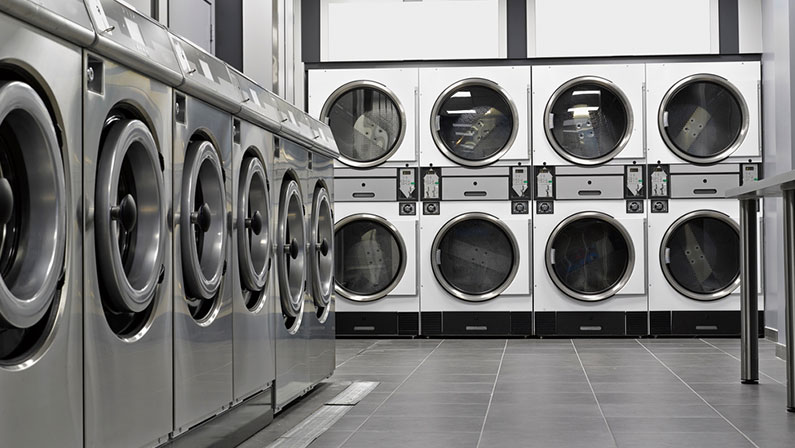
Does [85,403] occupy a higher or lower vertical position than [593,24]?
lower

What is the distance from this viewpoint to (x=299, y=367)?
379cm

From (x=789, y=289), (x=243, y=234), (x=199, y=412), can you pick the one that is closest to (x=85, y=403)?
(x=199, y=412)

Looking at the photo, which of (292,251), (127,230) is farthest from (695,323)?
(127,230)

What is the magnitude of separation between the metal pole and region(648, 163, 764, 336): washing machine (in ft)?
7.35

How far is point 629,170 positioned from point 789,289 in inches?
123

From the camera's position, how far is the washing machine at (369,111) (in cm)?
662

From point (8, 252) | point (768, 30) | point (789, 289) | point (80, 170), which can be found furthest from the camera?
point (768, 30)

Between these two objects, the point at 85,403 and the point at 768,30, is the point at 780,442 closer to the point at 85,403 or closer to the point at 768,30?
the point at 85,403

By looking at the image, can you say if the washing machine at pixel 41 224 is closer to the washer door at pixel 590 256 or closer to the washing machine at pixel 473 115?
the washing machine at pixel 473 115

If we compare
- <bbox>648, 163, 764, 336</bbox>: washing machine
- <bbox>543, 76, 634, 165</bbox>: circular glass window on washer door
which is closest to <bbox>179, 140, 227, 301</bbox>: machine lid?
<bbox>543, 76, 634, 165</bbox>: circular glass window on washer door

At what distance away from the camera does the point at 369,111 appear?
673 cm

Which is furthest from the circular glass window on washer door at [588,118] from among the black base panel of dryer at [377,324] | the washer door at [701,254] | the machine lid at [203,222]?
the machine lid at [203,222]

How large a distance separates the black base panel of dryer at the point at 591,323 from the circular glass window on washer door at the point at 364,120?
1.70 metres

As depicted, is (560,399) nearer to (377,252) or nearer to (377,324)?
(377,324)
